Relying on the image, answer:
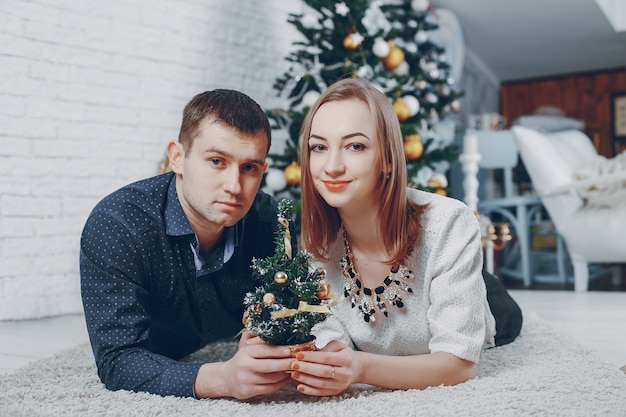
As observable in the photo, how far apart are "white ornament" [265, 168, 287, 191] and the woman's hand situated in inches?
75.4

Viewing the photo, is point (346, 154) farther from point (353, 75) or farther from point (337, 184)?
point (353, 75)

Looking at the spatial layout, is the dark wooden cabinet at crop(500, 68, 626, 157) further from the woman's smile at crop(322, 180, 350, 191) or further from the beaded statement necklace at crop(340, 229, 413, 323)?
the woman's smile at crop(322, 180, 350, 191)

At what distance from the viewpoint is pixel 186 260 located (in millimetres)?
1599

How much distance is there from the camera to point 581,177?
385cm

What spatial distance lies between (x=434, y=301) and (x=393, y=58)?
7.29 feet

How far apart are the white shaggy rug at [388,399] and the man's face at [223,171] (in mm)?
422

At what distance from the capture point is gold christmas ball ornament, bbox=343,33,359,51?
3.19m

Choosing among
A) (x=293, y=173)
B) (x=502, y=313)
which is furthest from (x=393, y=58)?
(x=502, y=313)

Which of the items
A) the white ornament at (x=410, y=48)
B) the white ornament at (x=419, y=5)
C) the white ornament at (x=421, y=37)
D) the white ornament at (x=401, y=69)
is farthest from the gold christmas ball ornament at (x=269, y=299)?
the white ornament at (x=419, y=5)

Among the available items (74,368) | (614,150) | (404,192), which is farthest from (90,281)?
(614,150)

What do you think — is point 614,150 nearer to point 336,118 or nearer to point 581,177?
point 581,177

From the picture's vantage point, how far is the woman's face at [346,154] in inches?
54.3

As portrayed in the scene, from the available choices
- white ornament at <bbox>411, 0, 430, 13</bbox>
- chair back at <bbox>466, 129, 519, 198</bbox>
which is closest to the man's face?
white ornament at <bbox>411, 0, 430, 13</bbox>

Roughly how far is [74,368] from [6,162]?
4.52 ft
